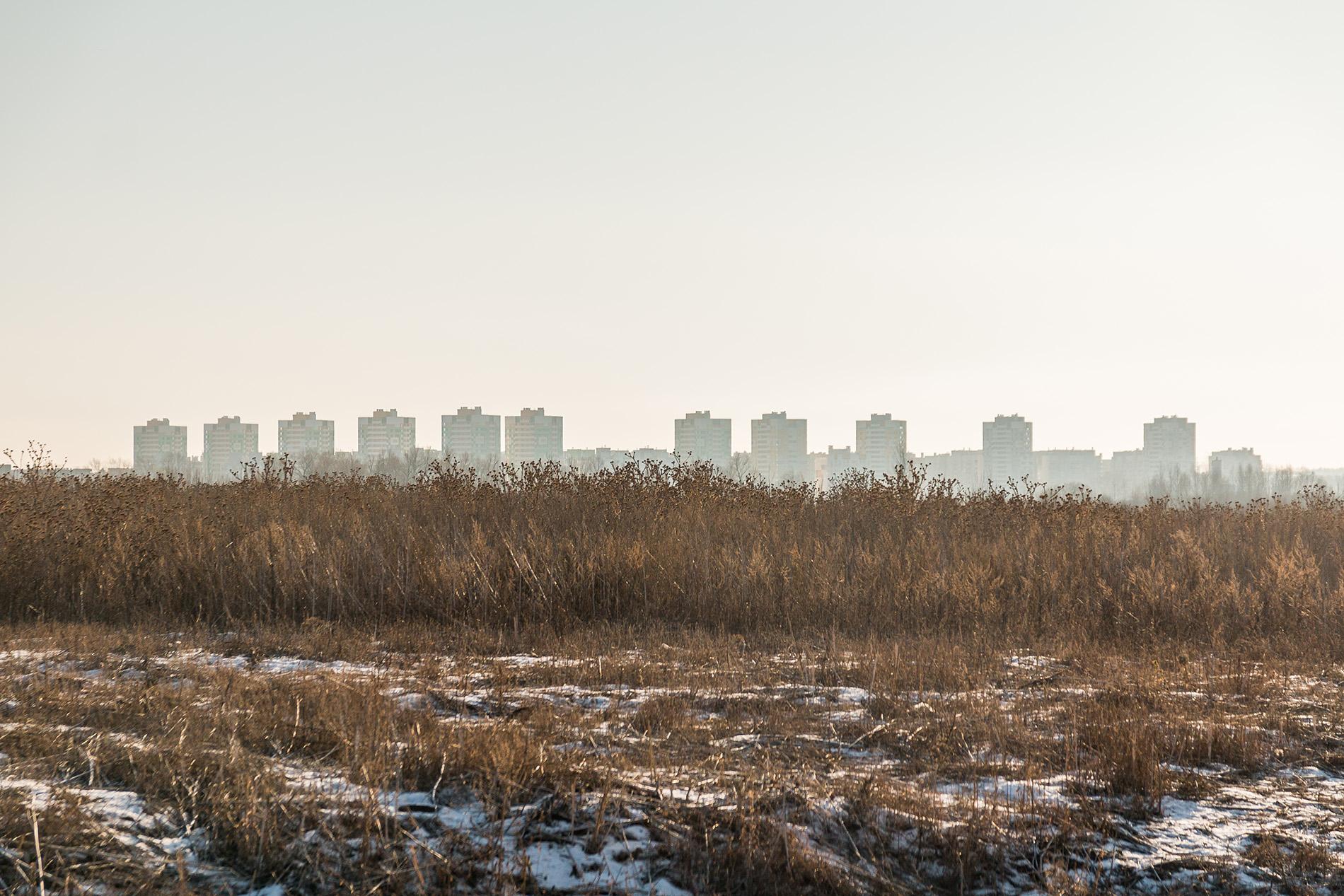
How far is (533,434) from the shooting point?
500ft

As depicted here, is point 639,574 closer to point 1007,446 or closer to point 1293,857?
point 1293,857

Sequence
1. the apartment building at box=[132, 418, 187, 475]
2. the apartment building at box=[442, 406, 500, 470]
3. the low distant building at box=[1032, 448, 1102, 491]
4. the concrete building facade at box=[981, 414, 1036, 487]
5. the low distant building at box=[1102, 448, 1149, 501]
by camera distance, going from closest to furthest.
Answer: the apartment building at box=[132, 418, 187, 475]
the apartment building at box=[442, 406, 500, 470]
the low distant building at box=[1102, 448, 1149, 501]
the concrete building facade at box=[981, 414, 1036, 487]
the low distant building at box=[1032, 448, 1102, 491]

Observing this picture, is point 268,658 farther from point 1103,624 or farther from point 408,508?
point 1103,624

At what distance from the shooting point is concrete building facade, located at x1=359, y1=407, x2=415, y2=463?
146m

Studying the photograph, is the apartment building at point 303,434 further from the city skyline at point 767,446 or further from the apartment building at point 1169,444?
the apartment building at point 1169,444

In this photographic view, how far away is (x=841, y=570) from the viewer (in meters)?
8.69

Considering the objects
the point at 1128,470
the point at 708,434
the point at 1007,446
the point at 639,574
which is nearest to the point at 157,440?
the point at 708,434

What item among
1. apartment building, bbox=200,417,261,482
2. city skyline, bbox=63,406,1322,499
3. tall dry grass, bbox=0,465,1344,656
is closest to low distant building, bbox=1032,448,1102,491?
city skyline, bbox=63,406,1322,499

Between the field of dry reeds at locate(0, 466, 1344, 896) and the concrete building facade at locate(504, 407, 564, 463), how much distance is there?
141 m

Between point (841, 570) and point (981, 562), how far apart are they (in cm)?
152

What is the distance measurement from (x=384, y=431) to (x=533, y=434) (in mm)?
23784

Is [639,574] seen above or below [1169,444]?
below

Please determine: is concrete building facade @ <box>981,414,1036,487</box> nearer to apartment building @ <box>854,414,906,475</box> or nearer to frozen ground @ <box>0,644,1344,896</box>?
apartment building @ <box>854,414,906,475</box>

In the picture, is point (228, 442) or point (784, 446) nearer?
point (228, 442)
